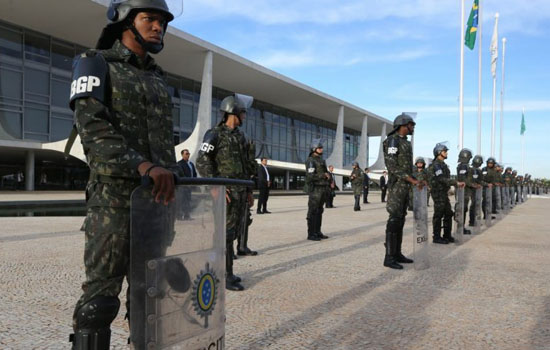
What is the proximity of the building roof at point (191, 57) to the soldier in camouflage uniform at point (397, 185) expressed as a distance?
61.5 ft

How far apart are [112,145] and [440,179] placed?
740cm

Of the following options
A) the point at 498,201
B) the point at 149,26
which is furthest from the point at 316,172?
the point at 498,201

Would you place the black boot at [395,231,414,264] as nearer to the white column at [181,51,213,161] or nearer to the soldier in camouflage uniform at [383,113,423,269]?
the soldier in camouflage uniform at [383,113,423,269]

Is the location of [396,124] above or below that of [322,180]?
above

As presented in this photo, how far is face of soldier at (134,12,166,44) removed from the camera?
1.99 m

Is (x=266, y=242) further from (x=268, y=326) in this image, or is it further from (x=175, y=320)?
(x=175, y=320)

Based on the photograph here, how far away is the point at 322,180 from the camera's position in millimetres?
8227

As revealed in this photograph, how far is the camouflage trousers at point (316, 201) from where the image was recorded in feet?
26.3

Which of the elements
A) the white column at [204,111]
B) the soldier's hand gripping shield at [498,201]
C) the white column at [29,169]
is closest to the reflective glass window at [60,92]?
the white column at [29,169]

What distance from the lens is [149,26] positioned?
1998 mm

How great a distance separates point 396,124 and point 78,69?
4741mm

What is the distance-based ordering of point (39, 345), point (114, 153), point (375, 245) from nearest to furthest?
point (114, 153), point (39, 345), point (375, 245)

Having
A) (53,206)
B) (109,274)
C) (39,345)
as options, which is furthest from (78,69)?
(53,206)

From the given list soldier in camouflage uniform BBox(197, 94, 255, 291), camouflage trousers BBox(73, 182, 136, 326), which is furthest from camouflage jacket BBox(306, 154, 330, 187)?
camouflage trousers BBox(73, 182, 136, 326)
